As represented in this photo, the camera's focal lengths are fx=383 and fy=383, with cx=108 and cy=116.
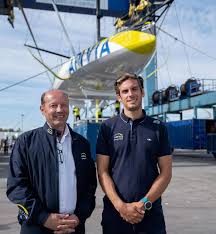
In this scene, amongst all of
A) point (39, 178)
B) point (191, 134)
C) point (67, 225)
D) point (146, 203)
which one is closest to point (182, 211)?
point (146, 203)

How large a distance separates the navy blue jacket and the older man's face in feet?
0.21

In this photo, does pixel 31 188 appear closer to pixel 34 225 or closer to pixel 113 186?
pixel 34 225

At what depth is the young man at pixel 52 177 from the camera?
2686mm

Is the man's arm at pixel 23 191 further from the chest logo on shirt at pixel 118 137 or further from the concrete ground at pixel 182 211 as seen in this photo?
the concrete ground at pixel 182 211

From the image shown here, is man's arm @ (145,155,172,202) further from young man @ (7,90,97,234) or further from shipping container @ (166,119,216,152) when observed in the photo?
shipping container @ (166,119,216,152)

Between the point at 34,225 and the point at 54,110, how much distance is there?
2.77ft

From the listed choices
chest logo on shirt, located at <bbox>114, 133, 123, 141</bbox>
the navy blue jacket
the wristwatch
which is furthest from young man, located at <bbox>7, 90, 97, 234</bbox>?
the wristwatch

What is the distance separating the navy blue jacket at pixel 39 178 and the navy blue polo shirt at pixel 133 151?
0.22 m

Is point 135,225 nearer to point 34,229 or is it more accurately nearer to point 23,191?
point 34,229

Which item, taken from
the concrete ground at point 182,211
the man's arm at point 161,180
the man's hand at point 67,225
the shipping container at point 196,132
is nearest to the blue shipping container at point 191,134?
the shipping container at point 196,132

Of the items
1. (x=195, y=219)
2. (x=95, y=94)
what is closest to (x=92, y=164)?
(x=195, y=219)

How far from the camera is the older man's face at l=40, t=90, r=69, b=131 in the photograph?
9.47 feet

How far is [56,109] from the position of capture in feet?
9.45

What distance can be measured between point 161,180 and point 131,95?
0.70m
